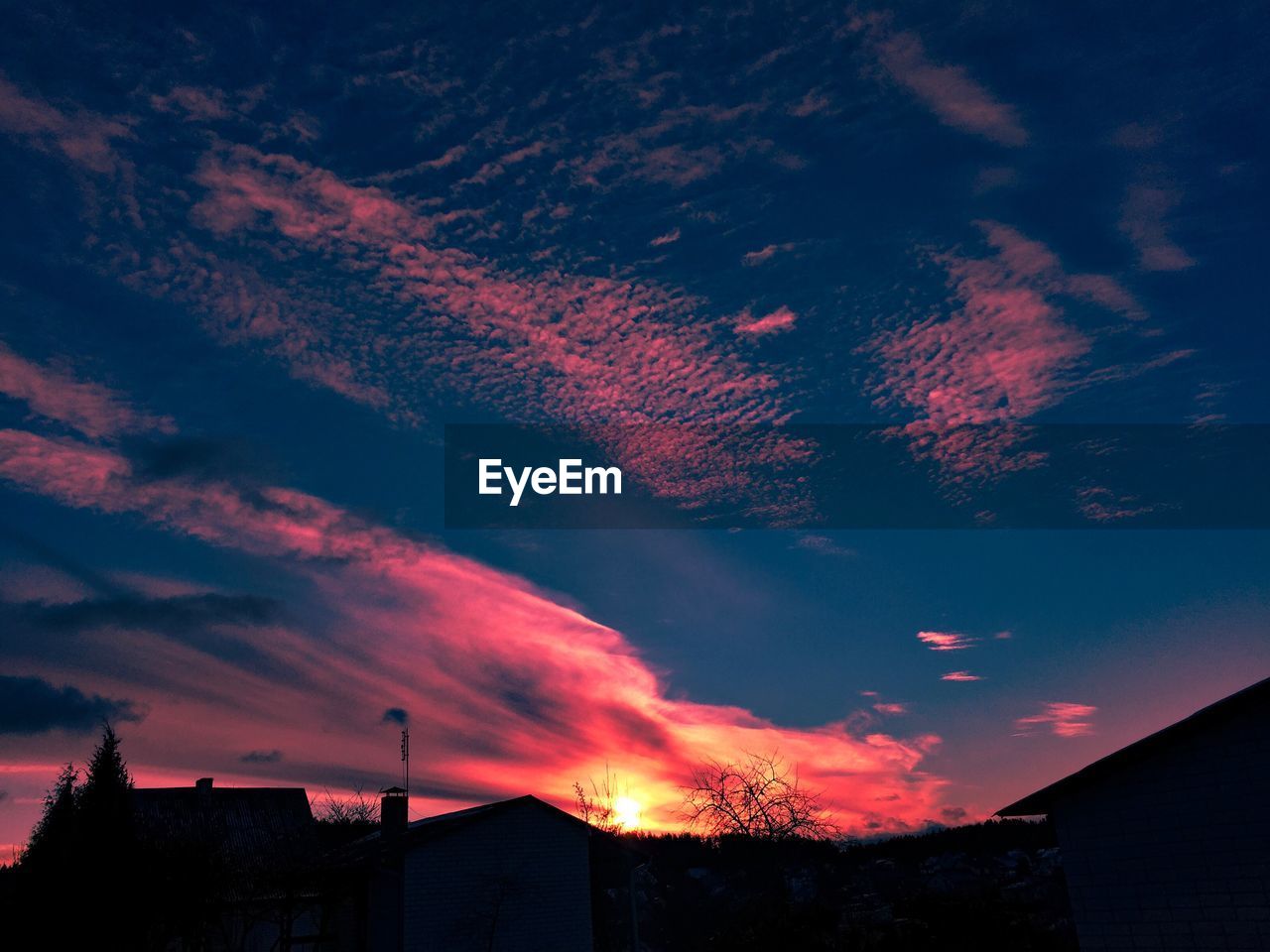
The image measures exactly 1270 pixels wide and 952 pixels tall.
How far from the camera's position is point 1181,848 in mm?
15906

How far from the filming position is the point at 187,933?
27.0 m

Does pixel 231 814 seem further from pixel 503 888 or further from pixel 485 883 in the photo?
pixel 503 888

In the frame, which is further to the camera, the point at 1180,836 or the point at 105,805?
the point at 105,805

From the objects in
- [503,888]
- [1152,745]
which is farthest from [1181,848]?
[503,888]

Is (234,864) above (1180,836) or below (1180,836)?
above

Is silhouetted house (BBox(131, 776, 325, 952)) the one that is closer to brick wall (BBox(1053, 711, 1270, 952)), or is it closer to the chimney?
the chimney

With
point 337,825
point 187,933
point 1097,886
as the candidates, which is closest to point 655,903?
point 337,825

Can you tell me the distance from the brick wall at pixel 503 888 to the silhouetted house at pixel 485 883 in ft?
0.11

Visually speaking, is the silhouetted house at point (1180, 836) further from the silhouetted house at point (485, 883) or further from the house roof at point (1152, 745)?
the silhouetted house at point (485, 883)

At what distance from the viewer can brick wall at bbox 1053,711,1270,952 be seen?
15.2m

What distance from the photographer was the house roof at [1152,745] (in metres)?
15.4

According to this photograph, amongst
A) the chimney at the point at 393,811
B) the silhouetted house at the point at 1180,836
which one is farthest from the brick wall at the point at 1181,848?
the chimney at the point at 393,811

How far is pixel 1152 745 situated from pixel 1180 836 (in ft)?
4.95

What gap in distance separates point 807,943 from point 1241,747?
19.9m
